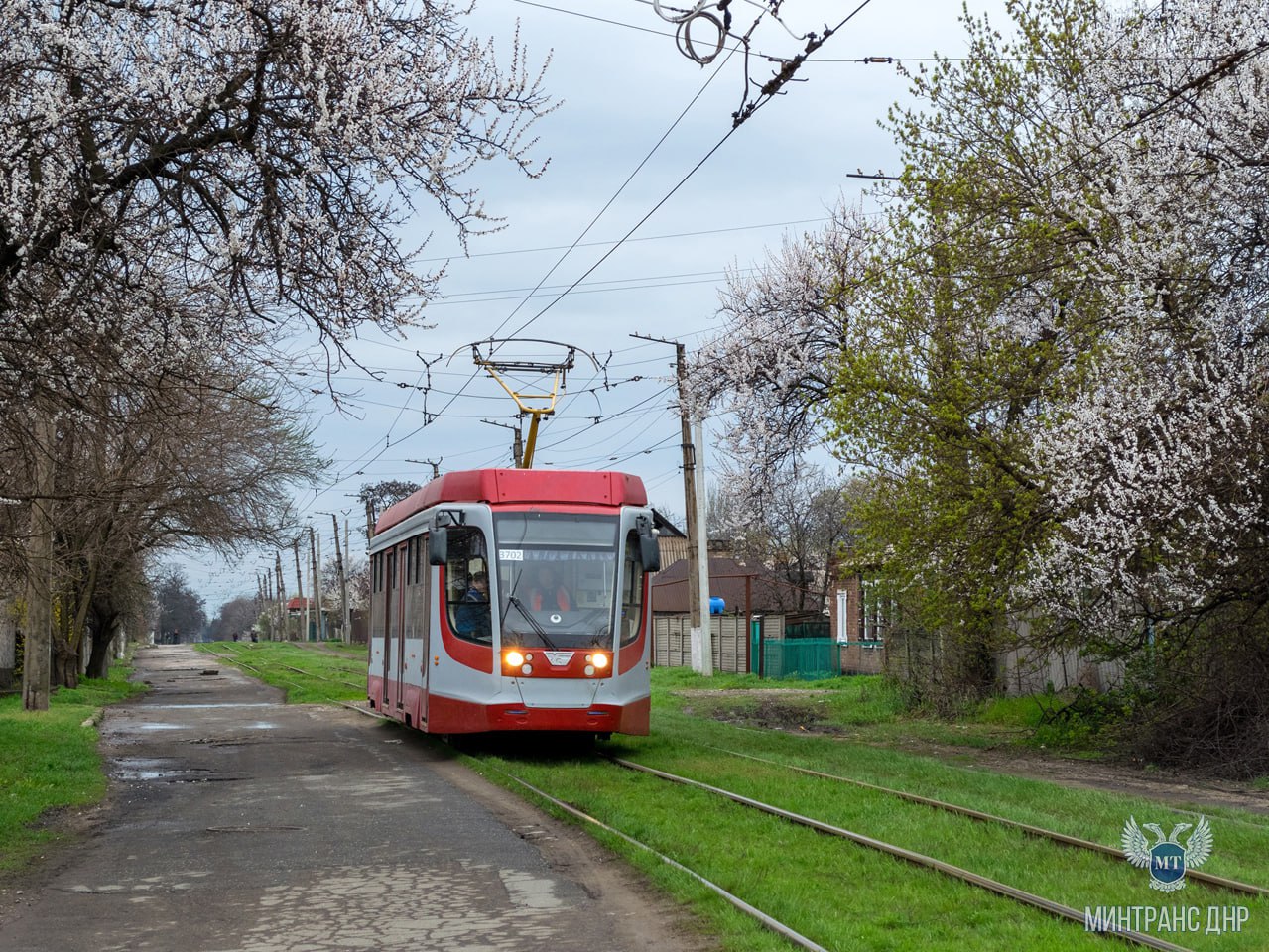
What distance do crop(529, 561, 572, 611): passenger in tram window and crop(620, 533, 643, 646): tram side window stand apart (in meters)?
0.69

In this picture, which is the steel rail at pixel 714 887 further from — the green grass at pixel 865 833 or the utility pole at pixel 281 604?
the utility pole at pixel 281 604

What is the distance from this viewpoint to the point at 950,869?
870cm

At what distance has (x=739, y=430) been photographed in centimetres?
3008

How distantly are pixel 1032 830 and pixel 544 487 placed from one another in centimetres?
783

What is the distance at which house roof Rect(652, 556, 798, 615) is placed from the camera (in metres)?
58.6

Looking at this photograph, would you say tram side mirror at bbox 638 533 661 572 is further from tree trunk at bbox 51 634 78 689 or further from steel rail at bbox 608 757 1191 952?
tree trunk at bbox 51 634 78 689

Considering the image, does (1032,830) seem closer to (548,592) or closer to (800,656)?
(548,592)

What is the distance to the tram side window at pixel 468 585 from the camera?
16.0 m

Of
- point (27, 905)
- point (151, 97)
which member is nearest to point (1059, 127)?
point (151, 97)

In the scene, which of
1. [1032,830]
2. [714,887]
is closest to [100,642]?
[1032,830]

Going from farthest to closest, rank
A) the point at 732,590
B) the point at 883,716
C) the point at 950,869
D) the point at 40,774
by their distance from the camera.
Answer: the point at 732,590
the point at 883,716
the point at 40,774
the point at 950,869

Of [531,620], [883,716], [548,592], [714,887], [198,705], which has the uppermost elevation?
[548,592]

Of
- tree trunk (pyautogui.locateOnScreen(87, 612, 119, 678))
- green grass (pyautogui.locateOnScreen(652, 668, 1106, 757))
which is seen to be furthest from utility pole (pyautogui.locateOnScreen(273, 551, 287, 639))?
green grass (pyautogui.locateOnScreen(652, 668, 1106, 757))

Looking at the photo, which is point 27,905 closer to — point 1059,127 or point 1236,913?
point 1236,913
